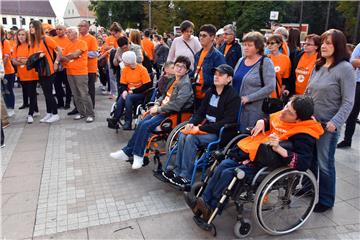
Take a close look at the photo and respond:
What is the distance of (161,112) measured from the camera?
411 centimetres

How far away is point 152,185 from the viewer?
381cm

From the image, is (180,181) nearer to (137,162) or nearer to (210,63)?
(137,162)

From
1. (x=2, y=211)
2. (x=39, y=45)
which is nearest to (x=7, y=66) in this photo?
(x=39, y=45)

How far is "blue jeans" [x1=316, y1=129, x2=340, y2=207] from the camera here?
10.2 ft

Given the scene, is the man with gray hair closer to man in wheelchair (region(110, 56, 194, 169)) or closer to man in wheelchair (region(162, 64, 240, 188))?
man in wheelchair (region(110, 56, 194, 169))

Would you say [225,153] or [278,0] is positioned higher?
[278,0]

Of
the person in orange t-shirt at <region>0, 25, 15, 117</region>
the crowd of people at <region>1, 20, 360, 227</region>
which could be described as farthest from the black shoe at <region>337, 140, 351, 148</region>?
the person in orange t-shirt at <region>0, 25, 15, 117</region>

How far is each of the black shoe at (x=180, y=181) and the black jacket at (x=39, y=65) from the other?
→ 3.93 meters

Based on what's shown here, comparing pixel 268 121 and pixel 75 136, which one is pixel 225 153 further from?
pixel 75 136

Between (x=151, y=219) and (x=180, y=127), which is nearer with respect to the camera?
(x=151, y=219)

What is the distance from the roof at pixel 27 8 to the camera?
255ft

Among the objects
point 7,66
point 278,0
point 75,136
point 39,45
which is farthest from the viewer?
point 278,0

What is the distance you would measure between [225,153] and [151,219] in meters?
0.98

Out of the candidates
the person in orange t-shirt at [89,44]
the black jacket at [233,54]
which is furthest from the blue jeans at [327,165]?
the person in orange t-shirt at [89,44]
